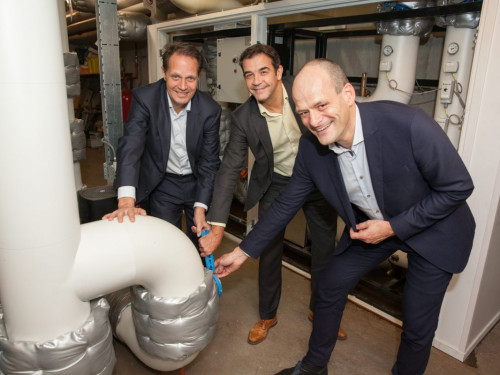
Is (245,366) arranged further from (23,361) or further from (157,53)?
(157,53)

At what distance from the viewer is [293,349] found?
1943 millimetres

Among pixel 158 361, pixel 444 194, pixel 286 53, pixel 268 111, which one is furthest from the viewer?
pixel 286 53

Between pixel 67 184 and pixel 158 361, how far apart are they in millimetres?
788

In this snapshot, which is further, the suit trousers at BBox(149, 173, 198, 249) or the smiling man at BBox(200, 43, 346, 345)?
the suit trousers at BBox(149, 173, 198, 249)

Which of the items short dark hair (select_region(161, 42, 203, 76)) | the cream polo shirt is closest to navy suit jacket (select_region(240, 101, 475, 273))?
the cream polo shirt

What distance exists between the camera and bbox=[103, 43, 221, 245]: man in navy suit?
1.67m

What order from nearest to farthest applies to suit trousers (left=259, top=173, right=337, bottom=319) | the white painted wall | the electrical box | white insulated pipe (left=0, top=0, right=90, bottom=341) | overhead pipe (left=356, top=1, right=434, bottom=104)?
white insulated pipe (left=0, top=0, right=90, bottom=341), the white painted wall, suit trousers (left=259, top=173, right=337, bottom=319), overhead pipe (left=356, top=1, right=434, bottom=104), the electrical box

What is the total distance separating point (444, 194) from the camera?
1242mm

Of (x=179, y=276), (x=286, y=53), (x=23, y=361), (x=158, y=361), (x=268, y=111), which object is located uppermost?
(x=286, y=53)

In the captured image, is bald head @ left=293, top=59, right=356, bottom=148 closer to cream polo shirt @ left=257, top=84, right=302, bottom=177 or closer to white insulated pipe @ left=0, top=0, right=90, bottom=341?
cream polo shirt @ left=257, top=84, right=302, bottom=177

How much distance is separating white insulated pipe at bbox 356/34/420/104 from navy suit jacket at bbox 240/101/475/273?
892 millimetres

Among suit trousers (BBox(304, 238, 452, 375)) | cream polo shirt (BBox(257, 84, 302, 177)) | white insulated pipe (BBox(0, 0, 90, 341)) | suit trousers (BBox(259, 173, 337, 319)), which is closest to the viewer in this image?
white insulated pipe (BBox(0, 0, 90, 341))

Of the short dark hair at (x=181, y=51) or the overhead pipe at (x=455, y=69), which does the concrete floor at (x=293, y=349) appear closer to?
the overhead pipe at (x=455, y=69)

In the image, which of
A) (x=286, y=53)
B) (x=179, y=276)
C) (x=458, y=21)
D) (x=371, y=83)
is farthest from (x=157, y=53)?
(x=179, y=276)
